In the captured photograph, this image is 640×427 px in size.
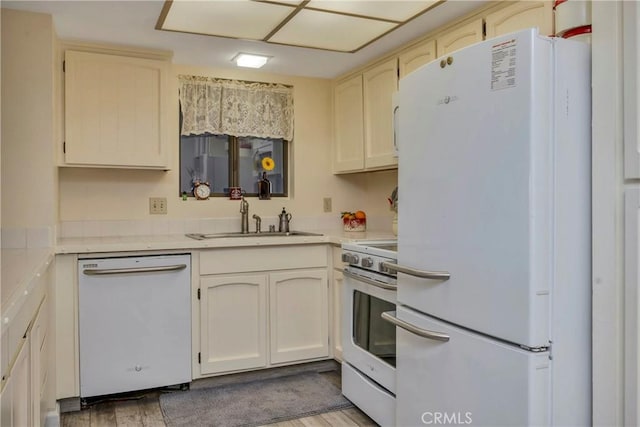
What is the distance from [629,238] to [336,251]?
1.88 m

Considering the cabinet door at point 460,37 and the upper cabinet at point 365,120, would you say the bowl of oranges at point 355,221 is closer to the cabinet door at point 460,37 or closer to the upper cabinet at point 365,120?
the upper cabinet at point 365,120

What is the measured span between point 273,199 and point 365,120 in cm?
90

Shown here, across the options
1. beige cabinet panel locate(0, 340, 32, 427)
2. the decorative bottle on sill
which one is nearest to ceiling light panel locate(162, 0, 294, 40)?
the decorative bottle on sill

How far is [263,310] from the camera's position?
297cm

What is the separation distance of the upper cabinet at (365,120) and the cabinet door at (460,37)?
0.42 meters

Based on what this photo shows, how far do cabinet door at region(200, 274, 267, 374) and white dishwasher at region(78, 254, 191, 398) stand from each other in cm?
11

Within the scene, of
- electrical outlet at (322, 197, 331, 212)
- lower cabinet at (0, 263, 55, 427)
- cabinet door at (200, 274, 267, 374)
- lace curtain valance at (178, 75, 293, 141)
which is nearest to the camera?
lower cabinet at (0, 263, 55, 427)

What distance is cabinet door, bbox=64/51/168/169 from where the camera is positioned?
2801 mm

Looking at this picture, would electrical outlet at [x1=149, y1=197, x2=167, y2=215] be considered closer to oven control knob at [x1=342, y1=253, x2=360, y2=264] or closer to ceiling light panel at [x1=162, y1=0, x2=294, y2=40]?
ceiling light panel at [x1=162, y1=0, x2=294, y2=40]

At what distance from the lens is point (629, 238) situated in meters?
1.37

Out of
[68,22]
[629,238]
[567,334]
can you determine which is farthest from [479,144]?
[68,22]

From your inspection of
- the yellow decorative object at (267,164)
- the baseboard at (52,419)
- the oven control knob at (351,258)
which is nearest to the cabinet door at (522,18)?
the oven control knob at (351,258)

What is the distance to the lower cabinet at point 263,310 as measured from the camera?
112 inches

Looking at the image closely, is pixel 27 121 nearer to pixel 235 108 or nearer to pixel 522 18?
pixel 235 108
